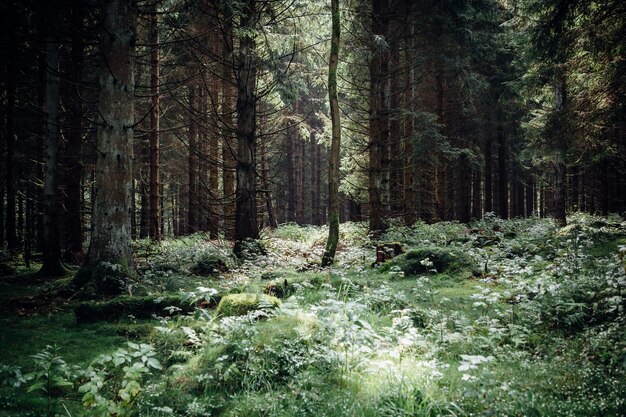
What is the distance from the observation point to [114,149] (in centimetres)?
766

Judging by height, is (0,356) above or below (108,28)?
below

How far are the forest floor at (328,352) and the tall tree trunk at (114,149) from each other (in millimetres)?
905

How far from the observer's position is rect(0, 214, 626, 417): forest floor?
10.4 feet

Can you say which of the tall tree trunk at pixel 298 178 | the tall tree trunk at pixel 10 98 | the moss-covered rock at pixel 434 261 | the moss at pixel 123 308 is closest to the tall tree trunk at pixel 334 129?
the moss-covered rock at pixel 434 261

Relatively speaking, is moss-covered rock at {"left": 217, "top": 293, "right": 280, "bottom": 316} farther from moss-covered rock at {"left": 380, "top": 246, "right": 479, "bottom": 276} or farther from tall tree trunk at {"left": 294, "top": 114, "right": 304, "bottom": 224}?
tall tree trunk at {"left": 294, "top": 114, "right": 304, "bottom": 224}

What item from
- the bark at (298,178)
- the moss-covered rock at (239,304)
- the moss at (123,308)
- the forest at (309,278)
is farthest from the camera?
the bark at (298,178)

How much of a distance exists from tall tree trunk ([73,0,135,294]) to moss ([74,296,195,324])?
1381mm

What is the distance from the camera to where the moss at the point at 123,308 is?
584 centimetres

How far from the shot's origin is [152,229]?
15.2 m

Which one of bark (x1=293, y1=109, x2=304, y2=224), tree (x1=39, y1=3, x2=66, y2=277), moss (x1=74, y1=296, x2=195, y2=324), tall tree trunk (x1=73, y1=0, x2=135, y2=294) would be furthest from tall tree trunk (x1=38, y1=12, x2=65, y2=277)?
bark (x1=293, y1=109, x2=304, y2=224)

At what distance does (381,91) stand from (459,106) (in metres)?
9.44

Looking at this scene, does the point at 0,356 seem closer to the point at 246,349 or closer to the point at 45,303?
the point at 45,303

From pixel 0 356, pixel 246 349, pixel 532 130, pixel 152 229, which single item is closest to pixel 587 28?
pixel 532 130

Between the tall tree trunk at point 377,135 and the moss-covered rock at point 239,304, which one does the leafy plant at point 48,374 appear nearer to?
the moss-covered rock at point 239,304
